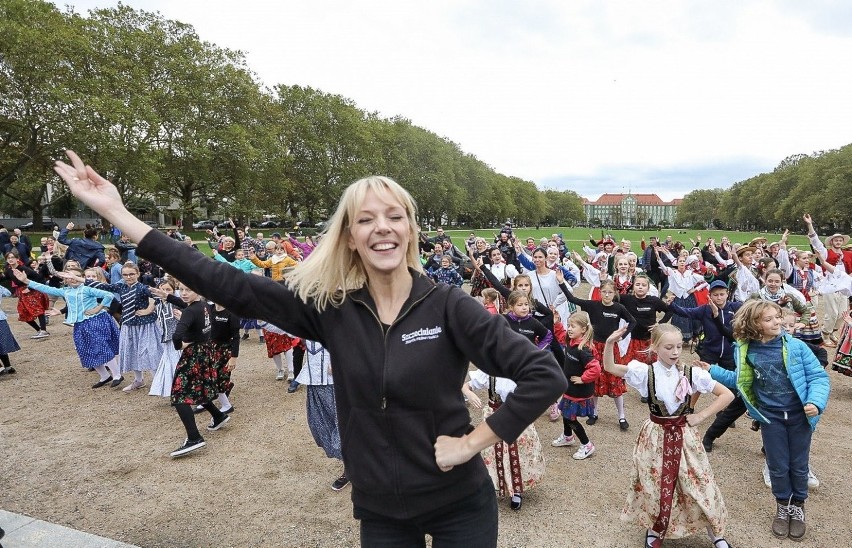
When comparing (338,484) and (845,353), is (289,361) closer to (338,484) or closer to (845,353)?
(338,484)

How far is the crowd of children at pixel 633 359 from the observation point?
11.9 feet

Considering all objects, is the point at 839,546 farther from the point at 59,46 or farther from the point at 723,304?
the point at 59,46

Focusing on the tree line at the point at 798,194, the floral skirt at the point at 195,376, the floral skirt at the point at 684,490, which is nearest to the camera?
the floral skirt at the point at 684,490

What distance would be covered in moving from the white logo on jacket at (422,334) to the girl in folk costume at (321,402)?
3.29m

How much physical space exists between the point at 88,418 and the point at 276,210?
40.5m

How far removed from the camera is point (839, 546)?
3.68m

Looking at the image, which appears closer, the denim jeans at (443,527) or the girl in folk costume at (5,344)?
the denim jeans at (443,527)

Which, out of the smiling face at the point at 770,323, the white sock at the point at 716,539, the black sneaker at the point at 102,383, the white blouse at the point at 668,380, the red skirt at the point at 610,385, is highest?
the smiling face at the point at 770,323

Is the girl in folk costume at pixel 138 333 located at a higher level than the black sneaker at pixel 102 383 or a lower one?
higher

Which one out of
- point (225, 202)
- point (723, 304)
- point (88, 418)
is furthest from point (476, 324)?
point (225, 202)

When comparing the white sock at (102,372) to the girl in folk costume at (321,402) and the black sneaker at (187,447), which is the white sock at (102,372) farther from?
the girl in folk costume at (321,402)

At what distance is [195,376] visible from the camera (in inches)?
222

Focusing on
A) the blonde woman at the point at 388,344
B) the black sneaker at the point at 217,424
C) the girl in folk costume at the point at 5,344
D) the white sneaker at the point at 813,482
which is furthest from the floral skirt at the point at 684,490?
the girl in folk costume at the point at 5,344

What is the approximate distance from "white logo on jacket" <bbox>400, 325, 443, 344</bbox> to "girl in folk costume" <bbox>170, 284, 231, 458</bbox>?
15.7 feet
